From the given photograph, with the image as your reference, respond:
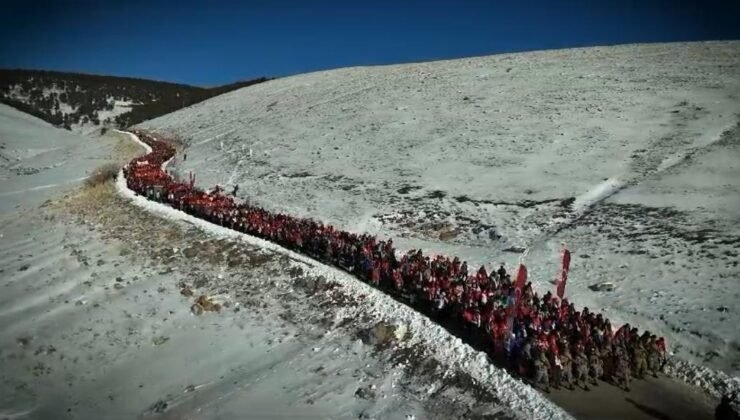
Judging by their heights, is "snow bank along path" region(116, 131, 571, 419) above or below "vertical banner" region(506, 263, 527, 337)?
below

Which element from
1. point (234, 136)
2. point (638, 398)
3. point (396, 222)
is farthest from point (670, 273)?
point (234, 136)

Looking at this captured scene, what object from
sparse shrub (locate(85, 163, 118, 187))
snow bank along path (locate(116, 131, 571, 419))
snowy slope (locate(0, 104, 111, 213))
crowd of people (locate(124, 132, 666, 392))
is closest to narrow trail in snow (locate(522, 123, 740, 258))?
crowd of people (locate(124, 132, 666, 392))

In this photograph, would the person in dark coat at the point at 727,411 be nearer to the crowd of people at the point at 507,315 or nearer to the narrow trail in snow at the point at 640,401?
the narrow trail in snow at the point at 640,401

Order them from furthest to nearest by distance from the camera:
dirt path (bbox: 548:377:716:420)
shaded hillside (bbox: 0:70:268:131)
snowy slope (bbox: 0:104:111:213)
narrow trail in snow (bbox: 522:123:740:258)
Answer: shaded hillside (bbox: 0:70:268:131)
snowy slope (bbox: 0:104:111:213)
narrow trail in snow (bbox: 522:123:740:258)
dirt path (bbox: 548:377:716:420)

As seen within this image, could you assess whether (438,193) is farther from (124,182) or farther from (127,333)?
(124,182)

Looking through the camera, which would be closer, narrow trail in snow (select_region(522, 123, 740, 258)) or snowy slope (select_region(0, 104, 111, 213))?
narrow trail in snow (select_region(522, 123, 740, 258))

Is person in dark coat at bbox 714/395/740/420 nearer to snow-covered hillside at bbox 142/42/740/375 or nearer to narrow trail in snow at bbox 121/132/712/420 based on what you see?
narrow trail in snow at bbox 121/132/712/420

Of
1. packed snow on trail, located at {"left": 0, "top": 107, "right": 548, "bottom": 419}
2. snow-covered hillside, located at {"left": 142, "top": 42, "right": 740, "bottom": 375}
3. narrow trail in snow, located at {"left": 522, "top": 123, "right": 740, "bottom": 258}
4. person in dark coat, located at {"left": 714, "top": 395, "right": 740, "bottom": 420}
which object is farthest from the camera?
narrow trail in snow, located at {"left": 522, "top": 123, "right": 740, "bottom": 258}
